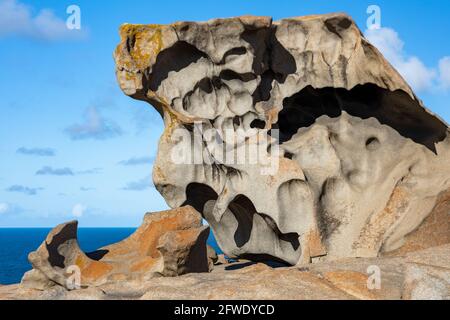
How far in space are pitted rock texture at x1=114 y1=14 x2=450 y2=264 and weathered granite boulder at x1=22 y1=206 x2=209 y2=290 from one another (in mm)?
2221

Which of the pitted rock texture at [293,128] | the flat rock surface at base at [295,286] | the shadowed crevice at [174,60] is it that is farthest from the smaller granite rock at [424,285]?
the shadowed crevice at [174,60]

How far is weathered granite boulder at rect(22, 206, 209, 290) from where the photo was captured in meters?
12.3

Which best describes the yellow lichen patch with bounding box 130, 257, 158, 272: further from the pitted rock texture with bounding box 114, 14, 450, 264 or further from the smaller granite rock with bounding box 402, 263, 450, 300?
the smaller granite rock with bounding box 402, 263, 450, 300

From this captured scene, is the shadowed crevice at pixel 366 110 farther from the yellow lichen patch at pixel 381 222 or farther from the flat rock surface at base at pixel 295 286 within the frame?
the flat rock surface at base at pixel 295 286

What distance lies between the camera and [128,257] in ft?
46.0

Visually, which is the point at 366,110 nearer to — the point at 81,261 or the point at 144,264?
the point at 144,264

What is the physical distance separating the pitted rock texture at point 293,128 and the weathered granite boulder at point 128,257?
222 centimetres

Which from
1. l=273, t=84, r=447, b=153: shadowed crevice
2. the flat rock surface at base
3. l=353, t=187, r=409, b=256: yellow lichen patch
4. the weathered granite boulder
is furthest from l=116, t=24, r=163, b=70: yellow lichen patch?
the flat rock surface at base

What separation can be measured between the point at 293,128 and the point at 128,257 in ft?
18.4

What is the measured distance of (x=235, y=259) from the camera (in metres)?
18.8

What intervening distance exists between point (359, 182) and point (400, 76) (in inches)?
118

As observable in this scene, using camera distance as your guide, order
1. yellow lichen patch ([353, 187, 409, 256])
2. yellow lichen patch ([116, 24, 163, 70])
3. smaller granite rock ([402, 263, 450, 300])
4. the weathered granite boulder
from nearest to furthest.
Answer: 1. smaller granite rock ([402, 263, 450, 300])
2. the weathered granite boulder
3. yellow lichen patch ([353, 187, 409, 256])
4. yellow lichen patch ([116, 24, 163, 70])

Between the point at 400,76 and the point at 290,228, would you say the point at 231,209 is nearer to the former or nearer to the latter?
the point at 290,228

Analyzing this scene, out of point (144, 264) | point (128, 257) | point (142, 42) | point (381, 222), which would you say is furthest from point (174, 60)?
point (381, 222)
